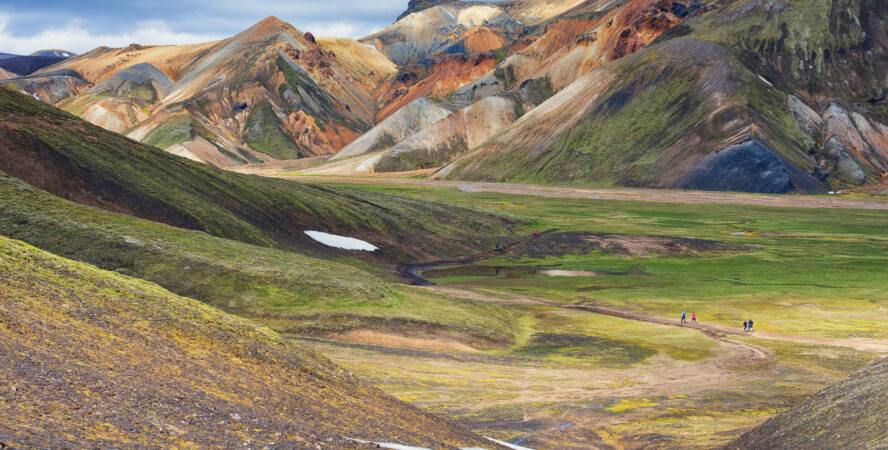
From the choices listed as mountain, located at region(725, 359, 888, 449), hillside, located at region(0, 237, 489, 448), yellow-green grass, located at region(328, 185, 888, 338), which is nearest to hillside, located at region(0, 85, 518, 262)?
yellow-green grass, located at region(328, 185, 888, 338)

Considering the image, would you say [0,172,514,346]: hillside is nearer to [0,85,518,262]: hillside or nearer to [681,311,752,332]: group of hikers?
[681,311,752,332]: group of hikers

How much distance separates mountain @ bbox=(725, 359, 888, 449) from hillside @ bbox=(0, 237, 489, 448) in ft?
30.8

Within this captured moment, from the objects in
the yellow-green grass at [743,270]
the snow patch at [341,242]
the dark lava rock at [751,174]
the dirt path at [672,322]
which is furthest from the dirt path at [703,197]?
the dirt path at [672,322]

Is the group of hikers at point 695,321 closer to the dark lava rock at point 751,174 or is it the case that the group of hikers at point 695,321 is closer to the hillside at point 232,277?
the hillside at point 232,277

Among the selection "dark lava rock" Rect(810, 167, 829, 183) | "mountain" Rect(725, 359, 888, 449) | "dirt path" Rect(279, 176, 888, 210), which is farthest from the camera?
"dark lava rock" Rect(810, 167, 829, 183)

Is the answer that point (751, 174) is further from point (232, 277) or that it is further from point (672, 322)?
point (232, 277)

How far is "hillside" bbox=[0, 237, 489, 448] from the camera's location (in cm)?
1398

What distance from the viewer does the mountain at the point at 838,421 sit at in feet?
63.3

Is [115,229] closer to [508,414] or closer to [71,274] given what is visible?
[71,274]

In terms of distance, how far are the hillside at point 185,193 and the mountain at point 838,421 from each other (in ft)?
183

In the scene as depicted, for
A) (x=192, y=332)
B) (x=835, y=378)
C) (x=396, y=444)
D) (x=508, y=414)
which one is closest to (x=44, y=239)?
(x=192, y=332)

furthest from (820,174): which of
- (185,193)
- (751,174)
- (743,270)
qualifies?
(185,193)

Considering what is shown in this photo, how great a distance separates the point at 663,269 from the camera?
9050cm

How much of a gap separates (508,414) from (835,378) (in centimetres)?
1979
